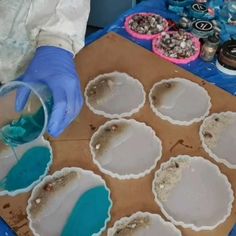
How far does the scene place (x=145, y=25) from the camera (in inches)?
46.3

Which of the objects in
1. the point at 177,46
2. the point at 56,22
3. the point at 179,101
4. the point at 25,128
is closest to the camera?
the point at 25,128

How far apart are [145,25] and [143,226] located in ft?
2.13

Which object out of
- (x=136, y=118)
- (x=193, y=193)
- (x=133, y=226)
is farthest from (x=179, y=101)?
(x=133, y=226)

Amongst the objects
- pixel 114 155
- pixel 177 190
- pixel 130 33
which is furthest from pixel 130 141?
pixel 130 33

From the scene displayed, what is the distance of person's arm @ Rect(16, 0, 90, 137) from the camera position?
2.63 feet

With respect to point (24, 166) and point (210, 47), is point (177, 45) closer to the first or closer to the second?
point (210, 47)

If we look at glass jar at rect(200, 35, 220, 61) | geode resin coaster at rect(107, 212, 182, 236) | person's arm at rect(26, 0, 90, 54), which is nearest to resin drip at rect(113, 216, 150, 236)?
geode resin coaster at rect(107, 212, 182, 236)

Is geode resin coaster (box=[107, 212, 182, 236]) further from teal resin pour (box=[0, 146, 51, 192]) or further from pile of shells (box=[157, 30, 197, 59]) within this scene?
pile of shells (box=[157, 30, 197, 59])

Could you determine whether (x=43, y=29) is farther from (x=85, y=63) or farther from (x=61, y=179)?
(x=61, y=179)

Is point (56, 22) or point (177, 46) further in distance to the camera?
point (177, 46)

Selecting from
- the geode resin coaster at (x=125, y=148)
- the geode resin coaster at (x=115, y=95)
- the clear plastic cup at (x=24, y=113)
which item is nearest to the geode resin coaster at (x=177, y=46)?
the geode resin coaster at (x=115, y=95)

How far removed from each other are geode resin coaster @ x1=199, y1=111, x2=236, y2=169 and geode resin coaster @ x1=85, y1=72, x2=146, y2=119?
0.18 metres

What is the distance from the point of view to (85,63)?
109 centimetres

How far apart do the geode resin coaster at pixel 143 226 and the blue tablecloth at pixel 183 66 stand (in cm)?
44
